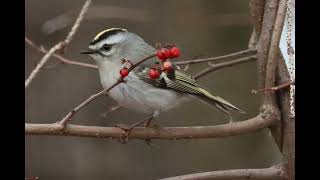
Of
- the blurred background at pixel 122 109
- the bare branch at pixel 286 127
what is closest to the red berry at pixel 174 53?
the bare branch at pixel 286 127

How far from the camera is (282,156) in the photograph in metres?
2.12

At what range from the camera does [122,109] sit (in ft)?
13.6

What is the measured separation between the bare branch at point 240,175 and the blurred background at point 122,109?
189cm

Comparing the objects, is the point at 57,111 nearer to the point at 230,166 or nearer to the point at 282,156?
the point at 230,166

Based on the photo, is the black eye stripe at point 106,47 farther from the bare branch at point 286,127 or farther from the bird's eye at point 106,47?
the bare branch at point 286,127

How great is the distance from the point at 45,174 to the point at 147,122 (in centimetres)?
185

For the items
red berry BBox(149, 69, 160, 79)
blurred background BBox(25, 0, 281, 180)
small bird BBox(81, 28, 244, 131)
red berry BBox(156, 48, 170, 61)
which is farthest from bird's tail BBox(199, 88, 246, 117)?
blurred background BBox(25, 0, 281, 180)

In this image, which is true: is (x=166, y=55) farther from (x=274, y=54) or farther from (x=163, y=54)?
(x=274, y=54)

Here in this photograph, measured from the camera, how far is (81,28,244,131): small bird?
99.1 inches

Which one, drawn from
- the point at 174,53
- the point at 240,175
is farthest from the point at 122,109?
the point at 174,53

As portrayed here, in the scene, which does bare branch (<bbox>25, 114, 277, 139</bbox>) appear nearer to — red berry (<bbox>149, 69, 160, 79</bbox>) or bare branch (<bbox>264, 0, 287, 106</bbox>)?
bare branch (<bbox>264, 0, 287, 106</bbox>)

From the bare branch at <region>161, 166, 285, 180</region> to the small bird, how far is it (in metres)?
0.47
